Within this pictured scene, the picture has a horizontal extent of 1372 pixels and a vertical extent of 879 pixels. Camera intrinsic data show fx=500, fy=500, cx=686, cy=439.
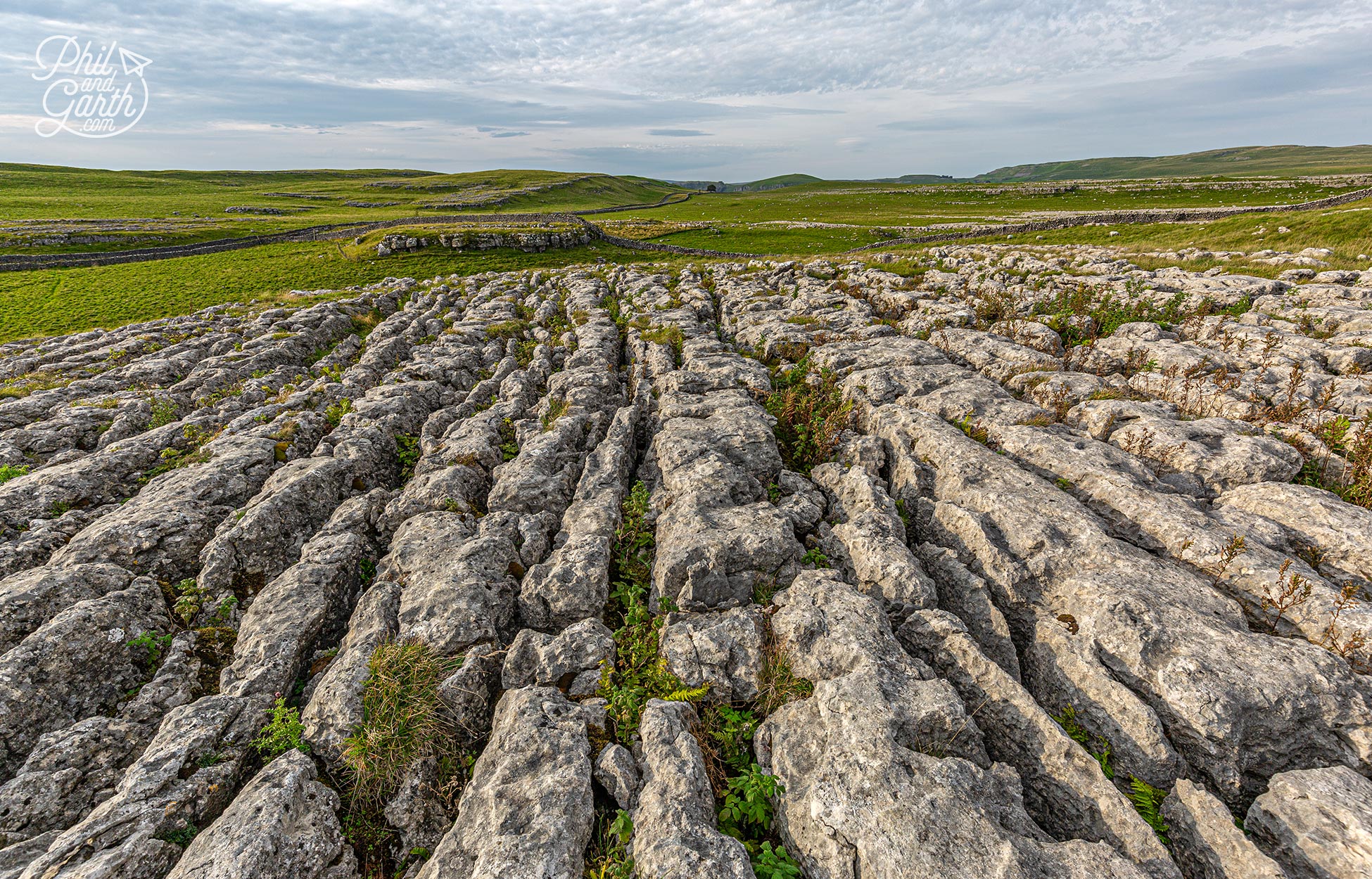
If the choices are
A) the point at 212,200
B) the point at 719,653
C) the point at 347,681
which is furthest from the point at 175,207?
the point at 719,653

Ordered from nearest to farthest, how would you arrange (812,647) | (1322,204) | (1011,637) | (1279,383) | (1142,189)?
(812,647) → (1011,637) → (1279,383) → (1322,204) → (1142,189)

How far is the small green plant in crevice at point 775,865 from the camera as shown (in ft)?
24.6

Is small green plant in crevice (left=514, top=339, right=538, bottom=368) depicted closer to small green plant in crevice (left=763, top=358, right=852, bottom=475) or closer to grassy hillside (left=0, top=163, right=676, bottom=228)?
small green plant in crevice (left=763, top=358, right=852, bottom=475)

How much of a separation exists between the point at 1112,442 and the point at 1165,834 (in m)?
12.5

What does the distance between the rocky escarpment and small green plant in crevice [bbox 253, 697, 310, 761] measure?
4.0 inches

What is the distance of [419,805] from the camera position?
9266 mm

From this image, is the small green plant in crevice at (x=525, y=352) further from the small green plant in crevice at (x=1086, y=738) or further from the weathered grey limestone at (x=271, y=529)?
the small green plant in crevice at (x=1086, y=738)

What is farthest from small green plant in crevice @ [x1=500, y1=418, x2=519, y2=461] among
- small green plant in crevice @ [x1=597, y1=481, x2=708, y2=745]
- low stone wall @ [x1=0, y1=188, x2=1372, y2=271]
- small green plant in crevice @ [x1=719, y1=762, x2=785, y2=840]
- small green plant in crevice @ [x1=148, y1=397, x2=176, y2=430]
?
low stone wall @ [x1=0, y1=188, x2=1372, y2=271]

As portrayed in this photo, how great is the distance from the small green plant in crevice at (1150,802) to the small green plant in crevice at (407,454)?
2162cm

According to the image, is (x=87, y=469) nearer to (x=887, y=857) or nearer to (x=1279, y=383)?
(x=887, y=857)

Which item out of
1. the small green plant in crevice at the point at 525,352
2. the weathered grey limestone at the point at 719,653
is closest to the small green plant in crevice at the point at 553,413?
the small green plant in crevice at the point at 525,352

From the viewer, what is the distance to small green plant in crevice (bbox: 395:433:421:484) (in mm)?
20094

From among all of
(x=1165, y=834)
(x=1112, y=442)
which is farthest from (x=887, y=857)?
(x=1112, y=442)

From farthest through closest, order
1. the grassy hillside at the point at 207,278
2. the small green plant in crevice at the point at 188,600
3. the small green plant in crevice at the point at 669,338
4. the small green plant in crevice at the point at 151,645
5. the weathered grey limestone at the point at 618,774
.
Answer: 1. the grassy hillside at the point at 207,278
2. the small green plant in crevice at the point at 669,338
3. the small green plant in crevice at the point at 188,600
4. the small green plant in crevice at the point at 151,645
5. the weathered grey limestone at the point at 618,774
